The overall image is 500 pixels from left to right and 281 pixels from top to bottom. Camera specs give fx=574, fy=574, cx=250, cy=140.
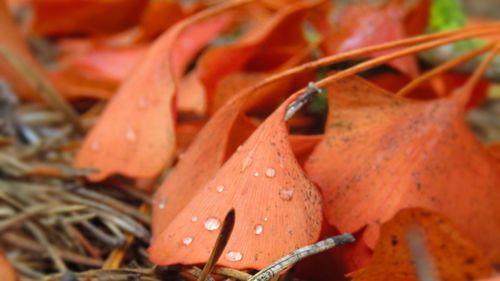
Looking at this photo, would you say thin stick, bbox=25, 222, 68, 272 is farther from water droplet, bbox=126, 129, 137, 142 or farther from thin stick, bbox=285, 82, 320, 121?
thin stick, bbox=285, 82, 320, 121

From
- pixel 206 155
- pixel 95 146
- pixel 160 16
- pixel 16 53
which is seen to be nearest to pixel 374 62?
pixel 206 155

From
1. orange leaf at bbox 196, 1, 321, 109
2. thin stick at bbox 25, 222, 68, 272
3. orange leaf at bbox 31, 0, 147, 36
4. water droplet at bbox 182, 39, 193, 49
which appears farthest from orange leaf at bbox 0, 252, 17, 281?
orange leaf at bbox 31, 0, 147, 36

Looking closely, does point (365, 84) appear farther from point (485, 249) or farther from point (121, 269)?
point (121, 269)

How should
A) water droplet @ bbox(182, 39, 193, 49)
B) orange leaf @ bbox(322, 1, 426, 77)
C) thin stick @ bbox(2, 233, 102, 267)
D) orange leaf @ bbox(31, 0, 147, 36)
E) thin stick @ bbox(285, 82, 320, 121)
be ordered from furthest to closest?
orange leaf @ bbox(31, 0, 147, 36), water droplet @ bbox(182, 39, 193, 49), orange leaf @ bbox(322, 1, 426, 77), thin stick @ bbox(2, 233, 102, 267), thin stick @ bbox(285, 82, 320, 121)

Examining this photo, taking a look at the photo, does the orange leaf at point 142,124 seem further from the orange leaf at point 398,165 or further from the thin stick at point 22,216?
the orange leaf at point 398,165

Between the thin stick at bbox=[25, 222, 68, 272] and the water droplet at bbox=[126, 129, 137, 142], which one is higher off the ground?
the water droplet at bbox=[126, 129, 137, 142]

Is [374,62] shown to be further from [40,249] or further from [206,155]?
[40,249]

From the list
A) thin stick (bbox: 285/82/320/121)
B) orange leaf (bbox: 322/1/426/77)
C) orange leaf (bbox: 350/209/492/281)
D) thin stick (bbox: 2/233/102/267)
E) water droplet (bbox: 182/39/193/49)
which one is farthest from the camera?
water droplet (bbox: 182/39/193/49)
